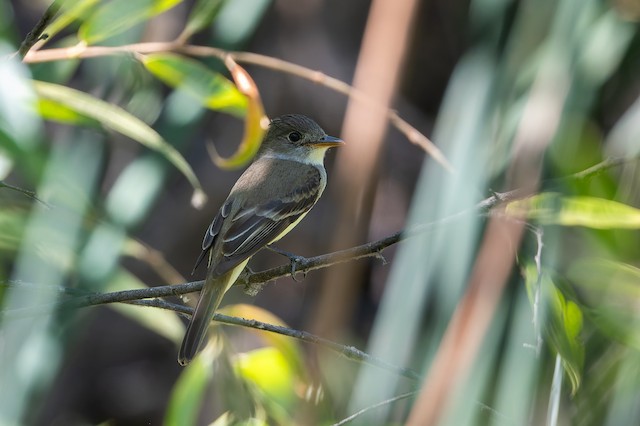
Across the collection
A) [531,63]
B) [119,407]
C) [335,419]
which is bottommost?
[119,407]

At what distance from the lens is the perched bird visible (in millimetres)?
2260

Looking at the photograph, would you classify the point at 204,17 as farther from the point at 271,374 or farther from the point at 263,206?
the point at 271,374

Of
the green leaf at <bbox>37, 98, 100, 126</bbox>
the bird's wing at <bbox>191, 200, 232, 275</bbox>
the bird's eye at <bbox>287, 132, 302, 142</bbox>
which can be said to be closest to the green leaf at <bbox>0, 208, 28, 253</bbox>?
the green leaf at <bbox>37, 98, 100, 126</bbox>

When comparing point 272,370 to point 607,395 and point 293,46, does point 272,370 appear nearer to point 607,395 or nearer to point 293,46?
point 607,395

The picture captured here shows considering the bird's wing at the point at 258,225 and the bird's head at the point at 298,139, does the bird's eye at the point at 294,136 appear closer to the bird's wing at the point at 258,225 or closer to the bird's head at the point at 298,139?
the bird's head at the point at 298,139

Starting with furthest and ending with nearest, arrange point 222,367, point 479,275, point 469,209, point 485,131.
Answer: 1. point 222,367
2. point 485,131
3. point 469,209
4. point 479,275

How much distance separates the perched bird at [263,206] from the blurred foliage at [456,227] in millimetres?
162

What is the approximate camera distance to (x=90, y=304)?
1.69m

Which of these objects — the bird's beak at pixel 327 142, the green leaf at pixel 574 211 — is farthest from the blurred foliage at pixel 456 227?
the bird's beak at pixel 327 142

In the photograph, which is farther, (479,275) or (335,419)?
(335,419)

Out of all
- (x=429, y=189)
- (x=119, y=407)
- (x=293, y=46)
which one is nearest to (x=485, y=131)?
(x=429, y=189)

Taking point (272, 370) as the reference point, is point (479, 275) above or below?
above

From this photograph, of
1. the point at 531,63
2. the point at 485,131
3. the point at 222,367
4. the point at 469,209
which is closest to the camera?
the point at 469,209

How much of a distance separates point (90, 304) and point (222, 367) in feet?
2.12
